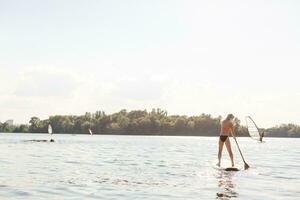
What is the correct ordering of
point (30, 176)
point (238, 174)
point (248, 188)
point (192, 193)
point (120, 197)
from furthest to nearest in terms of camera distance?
point (238, 174), point (30, 176), point (248, 188), point (192, 193), point (120, 197)

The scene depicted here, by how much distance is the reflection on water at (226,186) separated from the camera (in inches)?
631

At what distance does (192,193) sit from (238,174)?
794 cm

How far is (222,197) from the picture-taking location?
15609mm

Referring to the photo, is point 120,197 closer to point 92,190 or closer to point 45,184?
point 92,190

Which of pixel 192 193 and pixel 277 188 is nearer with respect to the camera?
pixel 192 193

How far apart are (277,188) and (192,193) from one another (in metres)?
3.90

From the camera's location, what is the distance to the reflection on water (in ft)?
52.6

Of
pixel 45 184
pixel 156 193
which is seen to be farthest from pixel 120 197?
pixel 45 184

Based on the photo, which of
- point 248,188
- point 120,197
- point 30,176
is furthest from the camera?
point 30,176

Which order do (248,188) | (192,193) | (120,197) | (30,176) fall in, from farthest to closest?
(30,176) → (248,188) → (192,193) → (120,197)

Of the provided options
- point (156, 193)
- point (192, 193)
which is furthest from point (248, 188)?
point (156, 193)

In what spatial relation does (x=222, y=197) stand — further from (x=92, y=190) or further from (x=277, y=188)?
(x=92, y=190)

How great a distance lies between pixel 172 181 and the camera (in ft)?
65.3

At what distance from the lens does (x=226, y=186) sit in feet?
60.9
